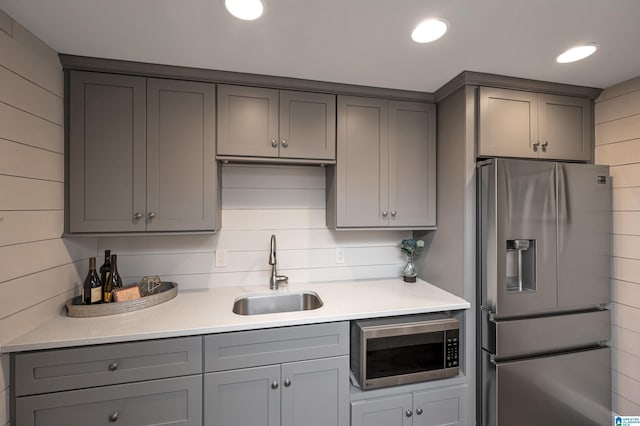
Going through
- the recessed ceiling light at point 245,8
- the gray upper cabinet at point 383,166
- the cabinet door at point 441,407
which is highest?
the recessed ceiling light at point 245,8

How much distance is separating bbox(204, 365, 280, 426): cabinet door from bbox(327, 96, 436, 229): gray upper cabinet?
99 centimetres

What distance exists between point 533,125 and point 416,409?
190 cm

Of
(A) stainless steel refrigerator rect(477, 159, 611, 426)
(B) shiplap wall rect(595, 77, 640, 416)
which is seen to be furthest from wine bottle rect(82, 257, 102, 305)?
(B) shiplap wall rect(595, 77, 640, 416)

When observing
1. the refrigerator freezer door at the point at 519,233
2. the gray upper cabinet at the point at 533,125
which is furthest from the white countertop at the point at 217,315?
the gray upper cabinet at the point at 533,125

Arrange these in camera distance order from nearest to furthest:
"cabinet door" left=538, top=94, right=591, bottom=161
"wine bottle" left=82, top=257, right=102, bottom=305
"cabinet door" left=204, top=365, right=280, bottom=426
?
1. "cabinet door" left=204, top=365, right=280, bottom=426
2. "wine bottle" left=82, top=257, right=102, bottom=305
3. "cabinet door" left=538, top=94, right=591, bottom=161

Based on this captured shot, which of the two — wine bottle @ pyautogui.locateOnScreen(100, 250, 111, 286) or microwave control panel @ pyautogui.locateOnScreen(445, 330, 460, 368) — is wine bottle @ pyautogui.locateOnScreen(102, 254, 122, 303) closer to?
wine bottle @ pyautogui.locateOnScreen(100, 250, 111, 286)

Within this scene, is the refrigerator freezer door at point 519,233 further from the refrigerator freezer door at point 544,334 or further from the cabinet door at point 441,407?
the cabinet door at point 441,407

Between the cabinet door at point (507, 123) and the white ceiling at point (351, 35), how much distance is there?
135 mm

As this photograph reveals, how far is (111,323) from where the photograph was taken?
1.45m

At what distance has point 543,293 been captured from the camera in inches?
66.6

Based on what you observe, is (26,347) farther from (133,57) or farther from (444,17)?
(444,17)

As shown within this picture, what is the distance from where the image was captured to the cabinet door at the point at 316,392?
1.51m

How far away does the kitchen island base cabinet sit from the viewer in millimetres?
1433

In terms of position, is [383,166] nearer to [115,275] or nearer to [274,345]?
[274,345]
